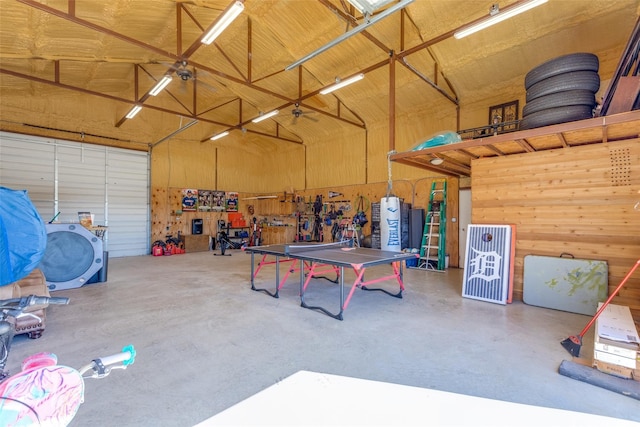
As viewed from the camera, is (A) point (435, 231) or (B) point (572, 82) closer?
(B) point (572, 82)

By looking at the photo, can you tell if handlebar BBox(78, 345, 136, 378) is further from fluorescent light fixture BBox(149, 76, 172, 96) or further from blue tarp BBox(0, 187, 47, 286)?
fluorescent light fixture BBox(149, 76, 172, 96)

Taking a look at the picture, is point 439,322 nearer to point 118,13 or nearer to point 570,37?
point 570,37

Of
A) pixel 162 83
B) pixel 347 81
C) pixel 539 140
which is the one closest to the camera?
pixel 539 140

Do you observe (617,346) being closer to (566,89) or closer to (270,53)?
(566,89)

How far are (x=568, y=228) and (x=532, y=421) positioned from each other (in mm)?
4729

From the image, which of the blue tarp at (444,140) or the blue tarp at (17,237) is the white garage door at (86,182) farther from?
the blue tarp at (444,140)

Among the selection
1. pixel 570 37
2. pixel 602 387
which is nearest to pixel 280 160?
pixel 570 37

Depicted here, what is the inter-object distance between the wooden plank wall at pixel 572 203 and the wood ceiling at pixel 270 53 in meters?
2.67

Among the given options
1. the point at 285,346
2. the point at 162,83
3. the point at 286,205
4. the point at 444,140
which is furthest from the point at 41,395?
the point at 286,205

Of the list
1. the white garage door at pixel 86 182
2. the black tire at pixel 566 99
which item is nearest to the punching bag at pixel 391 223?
the black tire at pixel 566 99

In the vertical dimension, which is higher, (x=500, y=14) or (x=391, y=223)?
(x=500, y=14)

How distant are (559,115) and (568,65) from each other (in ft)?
2.03

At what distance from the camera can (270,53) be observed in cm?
798

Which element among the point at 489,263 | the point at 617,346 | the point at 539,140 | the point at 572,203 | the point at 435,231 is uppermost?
the point at 539,140
